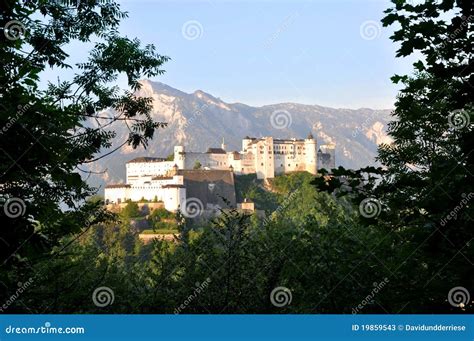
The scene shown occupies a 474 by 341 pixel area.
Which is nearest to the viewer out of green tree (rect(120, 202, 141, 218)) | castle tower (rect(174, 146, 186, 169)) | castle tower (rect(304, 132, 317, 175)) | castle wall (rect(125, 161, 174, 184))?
green tree (rect(120, 202, 141, 218))

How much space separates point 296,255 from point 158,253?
6.30ft

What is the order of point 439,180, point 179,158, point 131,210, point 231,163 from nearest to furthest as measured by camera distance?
point 439,180
point 131,210
point 179,158
point 231,163

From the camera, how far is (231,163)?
13988 centimetres

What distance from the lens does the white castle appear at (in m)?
125

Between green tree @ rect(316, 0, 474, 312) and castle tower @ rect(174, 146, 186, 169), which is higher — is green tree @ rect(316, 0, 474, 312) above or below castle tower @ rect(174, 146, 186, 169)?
below

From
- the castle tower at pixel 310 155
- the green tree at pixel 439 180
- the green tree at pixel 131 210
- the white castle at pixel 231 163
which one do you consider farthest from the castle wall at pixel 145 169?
the green tree at pixel 439 180

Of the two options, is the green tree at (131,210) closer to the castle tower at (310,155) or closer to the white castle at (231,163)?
the white castle at (231,163)

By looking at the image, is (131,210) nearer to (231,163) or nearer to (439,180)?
(231,163)

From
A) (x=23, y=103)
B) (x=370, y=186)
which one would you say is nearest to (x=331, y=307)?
(x=370, y=186)

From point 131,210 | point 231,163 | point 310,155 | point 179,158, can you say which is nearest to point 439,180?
point 131,210

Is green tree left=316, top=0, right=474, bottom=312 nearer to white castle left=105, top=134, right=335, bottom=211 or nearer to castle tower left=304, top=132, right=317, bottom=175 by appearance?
white castle left=105, top=134, right=335, bottom=211

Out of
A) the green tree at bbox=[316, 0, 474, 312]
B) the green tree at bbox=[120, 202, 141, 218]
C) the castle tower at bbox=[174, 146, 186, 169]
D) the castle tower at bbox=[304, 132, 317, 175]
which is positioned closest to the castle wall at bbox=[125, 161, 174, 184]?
the castle tower at bbox=[174, 146, 186, 169]

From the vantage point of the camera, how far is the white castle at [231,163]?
411 ft

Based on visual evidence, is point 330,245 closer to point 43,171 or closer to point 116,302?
point 116,302
